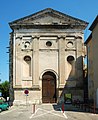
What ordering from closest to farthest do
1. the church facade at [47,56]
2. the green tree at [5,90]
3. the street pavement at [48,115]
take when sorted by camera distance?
the street pavement at [48,115] < the church facade at [47,56] < the green tree at [5,90]

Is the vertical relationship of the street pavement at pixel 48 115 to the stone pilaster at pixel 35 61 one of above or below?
below

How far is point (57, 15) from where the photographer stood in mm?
43688

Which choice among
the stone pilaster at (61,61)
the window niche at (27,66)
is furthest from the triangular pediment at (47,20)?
the window niche at (27,66)

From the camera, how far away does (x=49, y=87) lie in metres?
43.1

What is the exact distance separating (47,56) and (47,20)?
18.1 ft

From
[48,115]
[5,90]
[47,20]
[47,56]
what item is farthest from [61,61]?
[5,90]

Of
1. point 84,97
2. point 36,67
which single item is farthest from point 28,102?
point 84,97

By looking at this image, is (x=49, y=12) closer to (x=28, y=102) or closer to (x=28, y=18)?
(x=28, y=18)

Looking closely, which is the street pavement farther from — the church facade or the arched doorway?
the arched doorway

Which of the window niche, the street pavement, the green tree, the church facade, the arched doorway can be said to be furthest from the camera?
the green tree

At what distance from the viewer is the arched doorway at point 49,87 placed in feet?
141

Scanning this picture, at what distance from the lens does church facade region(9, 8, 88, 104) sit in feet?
138

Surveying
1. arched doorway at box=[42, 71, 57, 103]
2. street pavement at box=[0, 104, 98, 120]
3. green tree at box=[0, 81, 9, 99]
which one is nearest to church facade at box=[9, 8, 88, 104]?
arched doorway at box=[42, 71, 57, 103]

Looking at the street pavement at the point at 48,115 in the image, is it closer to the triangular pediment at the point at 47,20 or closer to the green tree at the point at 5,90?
the triangular pediment at the point at 47,20
